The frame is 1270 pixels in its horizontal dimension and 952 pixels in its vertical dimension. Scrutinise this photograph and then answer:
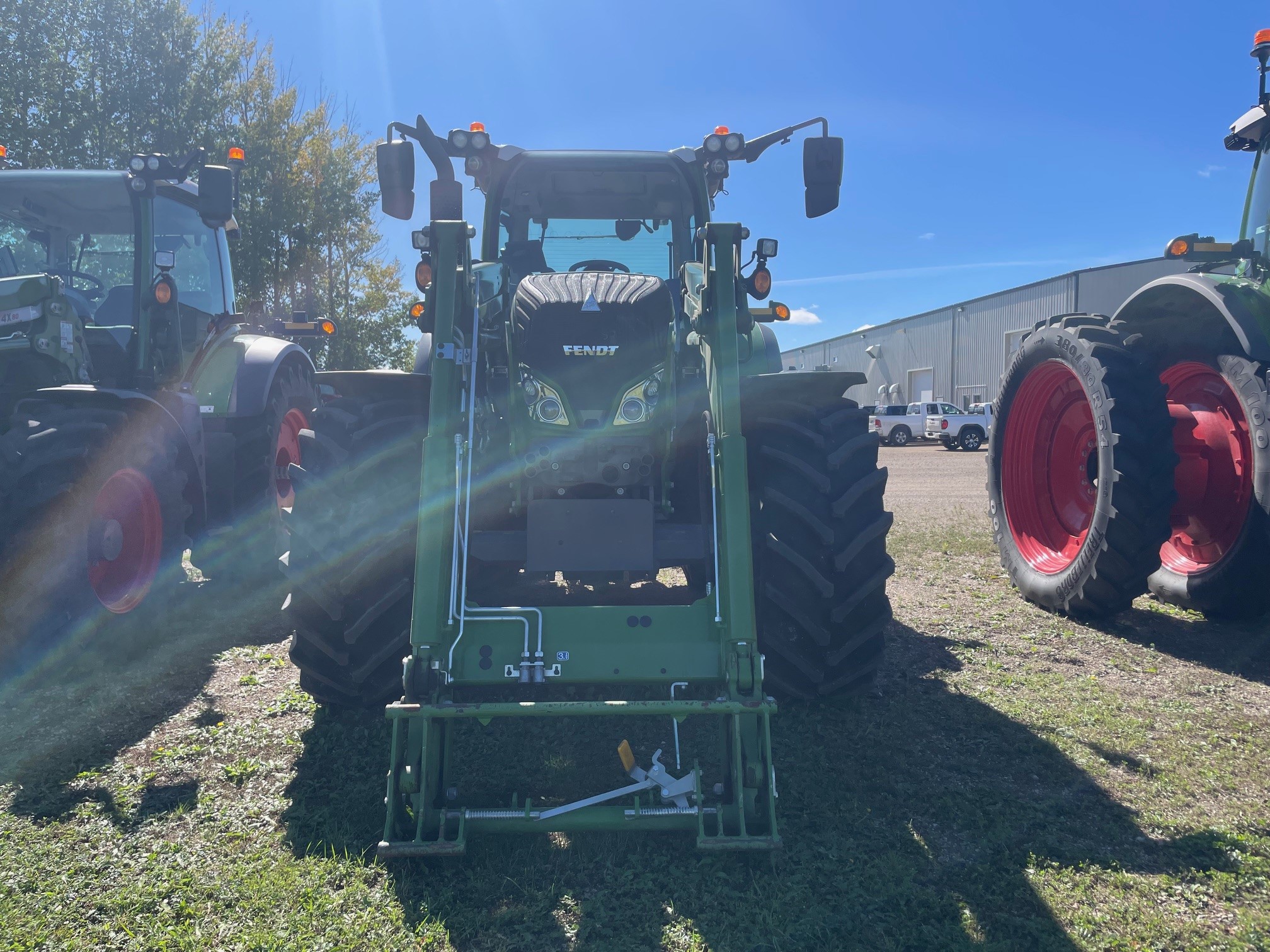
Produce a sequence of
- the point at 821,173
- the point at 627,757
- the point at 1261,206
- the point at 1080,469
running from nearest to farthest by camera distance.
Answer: the point at 627,757 → the point at 821,173 → the point at 1261,206 → the point at 1080,469

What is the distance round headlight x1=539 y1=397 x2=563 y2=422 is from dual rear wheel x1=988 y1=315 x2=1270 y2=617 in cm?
328

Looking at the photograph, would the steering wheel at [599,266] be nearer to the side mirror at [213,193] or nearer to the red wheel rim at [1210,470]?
the side mirror at [213,193]

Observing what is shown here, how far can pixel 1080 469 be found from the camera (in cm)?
602

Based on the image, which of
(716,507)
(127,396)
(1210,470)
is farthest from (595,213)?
(1210,470)

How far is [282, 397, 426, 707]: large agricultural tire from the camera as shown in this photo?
11.7ft

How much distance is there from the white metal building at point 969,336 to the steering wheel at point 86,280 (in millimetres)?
24387

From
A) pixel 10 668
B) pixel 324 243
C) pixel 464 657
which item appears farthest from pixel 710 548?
pixel 324 243

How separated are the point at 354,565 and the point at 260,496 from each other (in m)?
3.64

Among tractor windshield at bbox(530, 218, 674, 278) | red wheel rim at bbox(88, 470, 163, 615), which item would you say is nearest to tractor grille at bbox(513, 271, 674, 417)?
tractor windshield at bbox(530, 218, 674, 278)

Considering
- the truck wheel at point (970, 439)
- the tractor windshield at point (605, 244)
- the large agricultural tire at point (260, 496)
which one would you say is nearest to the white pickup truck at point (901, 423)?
the truck wheel at point (970, 439)

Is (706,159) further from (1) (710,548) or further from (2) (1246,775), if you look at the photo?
(2) (1246,775)

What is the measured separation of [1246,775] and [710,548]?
2252 mm

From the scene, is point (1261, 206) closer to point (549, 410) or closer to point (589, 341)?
point (589, 341)

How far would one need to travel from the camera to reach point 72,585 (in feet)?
14.7
